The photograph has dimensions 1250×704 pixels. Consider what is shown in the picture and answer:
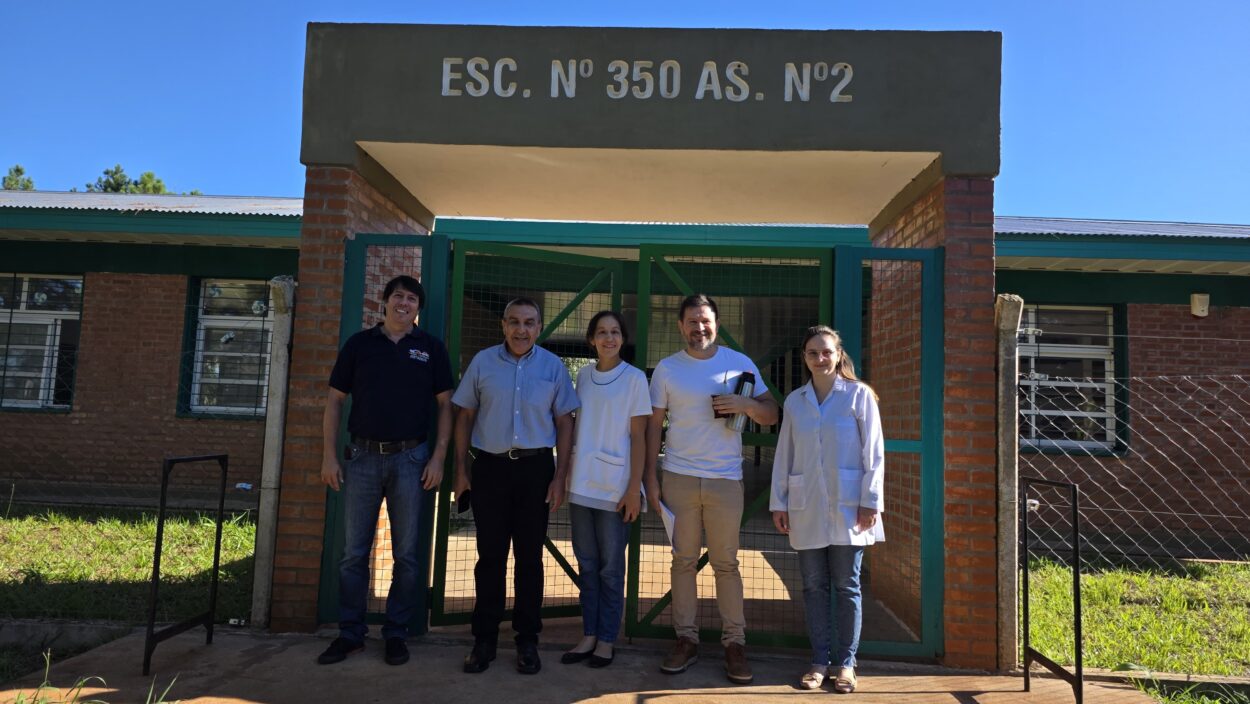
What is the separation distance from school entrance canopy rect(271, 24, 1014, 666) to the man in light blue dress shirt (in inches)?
27.5

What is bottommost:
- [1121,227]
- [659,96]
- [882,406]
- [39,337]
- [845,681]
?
[845,681]

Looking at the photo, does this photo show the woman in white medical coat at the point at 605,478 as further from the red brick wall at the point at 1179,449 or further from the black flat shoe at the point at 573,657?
the red brick wall at the point at 1179,449

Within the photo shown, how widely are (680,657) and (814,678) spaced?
0.64 m

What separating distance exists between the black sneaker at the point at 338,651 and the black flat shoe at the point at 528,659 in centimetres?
84

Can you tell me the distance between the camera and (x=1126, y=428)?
8.58 meters

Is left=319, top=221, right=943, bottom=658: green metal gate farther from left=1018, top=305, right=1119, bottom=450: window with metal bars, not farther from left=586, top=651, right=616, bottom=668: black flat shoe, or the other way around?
left=1018, top=305, right=1119, bottom=450: window with metal bars

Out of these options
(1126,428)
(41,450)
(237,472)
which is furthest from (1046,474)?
(41,450)

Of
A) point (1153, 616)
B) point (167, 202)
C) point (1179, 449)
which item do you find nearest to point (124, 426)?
point (167, 202)

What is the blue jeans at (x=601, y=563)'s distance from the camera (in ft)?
12.5

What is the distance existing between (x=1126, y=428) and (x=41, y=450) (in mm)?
12190

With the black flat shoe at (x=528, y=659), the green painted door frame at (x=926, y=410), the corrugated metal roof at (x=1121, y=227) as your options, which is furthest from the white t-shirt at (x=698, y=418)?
the corrugated metal roof at (x=1121, y=227)

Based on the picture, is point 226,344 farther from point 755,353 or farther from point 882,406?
point 882,406

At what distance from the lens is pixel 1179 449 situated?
8.46 m

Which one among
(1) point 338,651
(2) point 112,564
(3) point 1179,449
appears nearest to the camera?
(1) point 338,651
